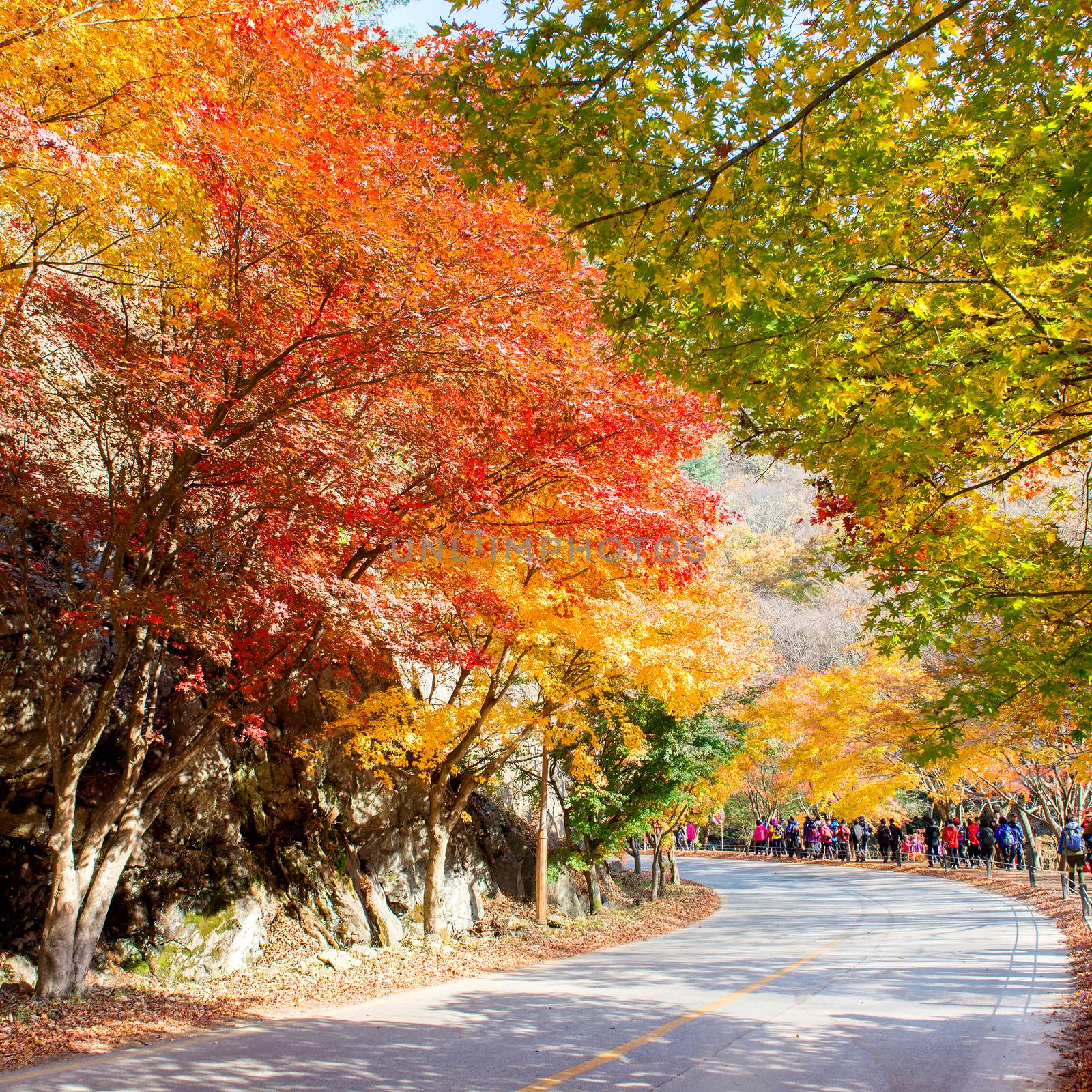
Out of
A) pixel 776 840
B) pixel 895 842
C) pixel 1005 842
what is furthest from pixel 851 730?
pixel 776 840

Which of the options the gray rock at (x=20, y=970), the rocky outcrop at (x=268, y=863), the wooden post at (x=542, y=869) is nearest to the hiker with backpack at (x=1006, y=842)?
the rocky outcrop at (x=268, y=863)

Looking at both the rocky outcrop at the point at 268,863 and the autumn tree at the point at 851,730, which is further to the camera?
the autumn tree at the point at 851,730

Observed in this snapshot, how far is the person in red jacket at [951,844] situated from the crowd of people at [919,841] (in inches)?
1.0

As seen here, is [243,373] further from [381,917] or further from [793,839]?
[793,839]

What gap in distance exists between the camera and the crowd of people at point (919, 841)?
25.2 m

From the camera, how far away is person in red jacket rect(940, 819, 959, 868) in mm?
28962

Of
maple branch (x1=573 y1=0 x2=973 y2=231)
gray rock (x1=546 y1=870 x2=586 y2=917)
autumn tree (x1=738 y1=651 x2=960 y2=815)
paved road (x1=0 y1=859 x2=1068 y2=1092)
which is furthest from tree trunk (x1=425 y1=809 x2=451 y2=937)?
maple branch (x1=573 y1=0 x2=973 y2=231)

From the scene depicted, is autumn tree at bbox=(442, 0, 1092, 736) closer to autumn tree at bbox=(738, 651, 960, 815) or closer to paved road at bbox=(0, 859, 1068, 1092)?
paved road at bbox=(0, 859, 1068, 1092)

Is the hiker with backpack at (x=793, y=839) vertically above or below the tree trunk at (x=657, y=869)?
below

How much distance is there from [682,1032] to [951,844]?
26128 mm

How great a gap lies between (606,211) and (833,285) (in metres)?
1.55

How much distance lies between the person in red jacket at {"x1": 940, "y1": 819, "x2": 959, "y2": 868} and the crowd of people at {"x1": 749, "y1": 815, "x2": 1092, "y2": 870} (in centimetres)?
2

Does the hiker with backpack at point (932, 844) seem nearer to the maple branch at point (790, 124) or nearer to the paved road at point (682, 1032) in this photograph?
the paved road at point (682, 1032)

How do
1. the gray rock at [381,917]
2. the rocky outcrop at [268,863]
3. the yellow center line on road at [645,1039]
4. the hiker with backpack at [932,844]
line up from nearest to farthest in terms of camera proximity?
the yellow center line on road at [645,1039]
the rocky outcrop at [268,863]
the gray rock at [381,917]
the hiker with backpack at [932,844]
